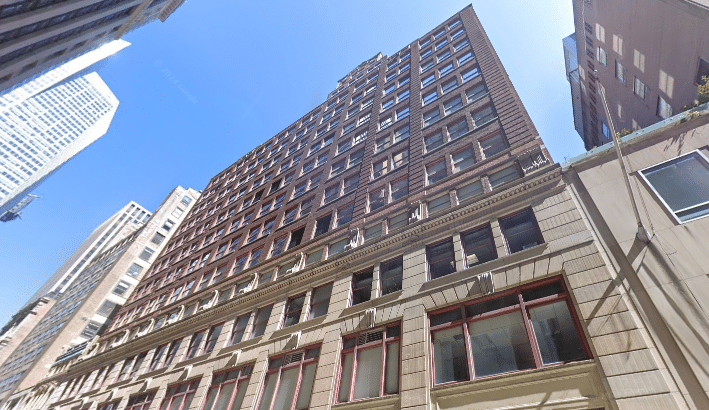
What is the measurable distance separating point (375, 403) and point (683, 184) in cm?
1303

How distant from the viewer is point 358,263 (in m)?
19.1

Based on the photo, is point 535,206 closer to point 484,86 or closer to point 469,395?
point 469,395

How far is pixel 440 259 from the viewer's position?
53.4ft

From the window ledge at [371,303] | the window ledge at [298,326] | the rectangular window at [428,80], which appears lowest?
the window ledge at [298,326]

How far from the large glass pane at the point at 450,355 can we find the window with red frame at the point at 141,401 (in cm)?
1942

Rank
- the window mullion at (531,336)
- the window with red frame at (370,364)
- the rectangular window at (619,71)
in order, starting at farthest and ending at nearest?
the rectangular window at (619,71) < the window with red frame at (370,364) < the window mullion at (531,336)

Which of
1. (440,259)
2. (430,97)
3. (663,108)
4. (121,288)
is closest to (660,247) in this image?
(440,259)

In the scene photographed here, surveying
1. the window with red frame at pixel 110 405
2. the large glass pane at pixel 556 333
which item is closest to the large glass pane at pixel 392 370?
the large glass pane at pixel 556 333

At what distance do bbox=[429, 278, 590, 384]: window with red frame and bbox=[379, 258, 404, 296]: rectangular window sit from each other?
3526 millimetres

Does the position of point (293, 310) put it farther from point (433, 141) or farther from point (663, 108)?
point (663, 108)

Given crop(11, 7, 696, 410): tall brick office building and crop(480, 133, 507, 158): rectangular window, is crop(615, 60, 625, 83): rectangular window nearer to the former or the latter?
crop(11, 7, 696, 410): tall brick office building

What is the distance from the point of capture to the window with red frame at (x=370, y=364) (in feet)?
43.9

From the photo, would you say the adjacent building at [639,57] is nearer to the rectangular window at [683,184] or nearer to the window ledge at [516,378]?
the rectangular window at [683,184]

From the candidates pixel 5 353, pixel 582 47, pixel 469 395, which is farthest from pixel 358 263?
pixel 5 353
